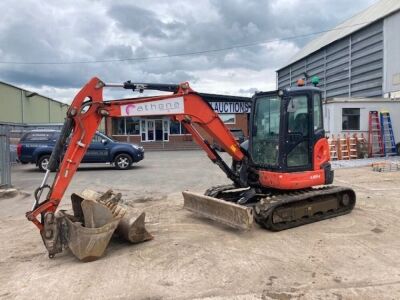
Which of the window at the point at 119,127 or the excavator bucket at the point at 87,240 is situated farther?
the window at the point at 119,127

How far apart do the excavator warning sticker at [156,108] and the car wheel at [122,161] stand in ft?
38.9

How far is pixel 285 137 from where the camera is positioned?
7.63 meters

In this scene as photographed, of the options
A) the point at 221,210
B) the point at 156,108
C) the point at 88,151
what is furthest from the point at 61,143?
the point at 88,151

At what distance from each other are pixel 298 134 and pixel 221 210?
2.03 metres

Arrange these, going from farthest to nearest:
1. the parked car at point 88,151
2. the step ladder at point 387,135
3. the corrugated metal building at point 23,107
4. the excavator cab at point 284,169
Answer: the corrugated metal building at point 23,107
the step ladder at point 387,135
the parked car at point 88,151
the excavator cab at point 284,169

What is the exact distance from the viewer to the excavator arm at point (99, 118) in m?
5.96

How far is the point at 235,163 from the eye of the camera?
8.27m

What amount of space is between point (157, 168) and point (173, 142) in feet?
54.1

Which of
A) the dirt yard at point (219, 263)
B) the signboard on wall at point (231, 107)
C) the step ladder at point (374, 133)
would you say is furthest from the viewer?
the step ladder at point (374, 133)

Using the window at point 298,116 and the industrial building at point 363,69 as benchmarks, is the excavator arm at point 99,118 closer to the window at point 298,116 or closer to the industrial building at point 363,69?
Result: the window at point 298,116

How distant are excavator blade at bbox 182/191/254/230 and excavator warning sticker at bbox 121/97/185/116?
6.02ft

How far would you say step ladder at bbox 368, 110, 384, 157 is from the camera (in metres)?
20.3

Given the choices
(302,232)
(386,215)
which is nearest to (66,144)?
(302,232)

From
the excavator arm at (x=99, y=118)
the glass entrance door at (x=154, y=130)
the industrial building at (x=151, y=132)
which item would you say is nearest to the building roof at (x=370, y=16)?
the industrial building at (x=151, y=132)
